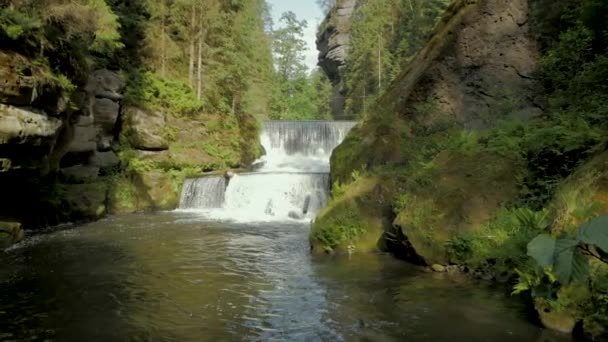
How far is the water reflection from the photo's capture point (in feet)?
18.9

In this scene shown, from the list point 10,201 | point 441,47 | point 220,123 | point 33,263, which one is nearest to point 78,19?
point 10,201

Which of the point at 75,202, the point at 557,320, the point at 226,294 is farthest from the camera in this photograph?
the point at 75,202

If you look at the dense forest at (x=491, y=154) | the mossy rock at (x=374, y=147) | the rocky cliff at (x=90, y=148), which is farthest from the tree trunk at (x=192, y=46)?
the mossy rock at (x=374, y=147)

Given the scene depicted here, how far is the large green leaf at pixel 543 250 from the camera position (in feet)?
5.69

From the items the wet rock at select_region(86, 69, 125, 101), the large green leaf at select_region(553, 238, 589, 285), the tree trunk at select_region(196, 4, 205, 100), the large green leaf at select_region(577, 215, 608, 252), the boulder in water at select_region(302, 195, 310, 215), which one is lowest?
the boulder in water at select_region(302, 195, 310, 215)

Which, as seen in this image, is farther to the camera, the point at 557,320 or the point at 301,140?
the point at 301,140

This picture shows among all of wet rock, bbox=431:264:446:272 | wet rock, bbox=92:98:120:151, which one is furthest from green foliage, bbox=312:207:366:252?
wet rock, bbox=92:98:120:151

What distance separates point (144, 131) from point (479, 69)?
43.4ft

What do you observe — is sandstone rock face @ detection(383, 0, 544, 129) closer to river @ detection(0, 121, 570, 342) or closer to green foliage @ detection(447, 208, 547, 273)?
green foliage @ detection(447, 208, 547, 273)

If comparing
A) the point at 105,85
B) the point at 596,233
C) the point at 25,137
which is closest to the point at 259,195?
the point at 105,85

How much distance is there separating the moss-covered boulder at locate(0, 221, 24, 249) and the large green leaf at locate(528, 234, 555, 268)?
1164 centimetres

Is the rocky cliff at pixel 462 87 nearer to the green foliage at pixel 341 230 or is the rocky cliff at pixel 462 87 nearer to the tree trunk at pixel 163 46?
the green foliage at pixel 341 230

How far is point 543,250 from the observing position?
70.4 inches

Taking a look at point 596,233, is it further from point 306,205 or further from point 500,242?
→ point 306,205
